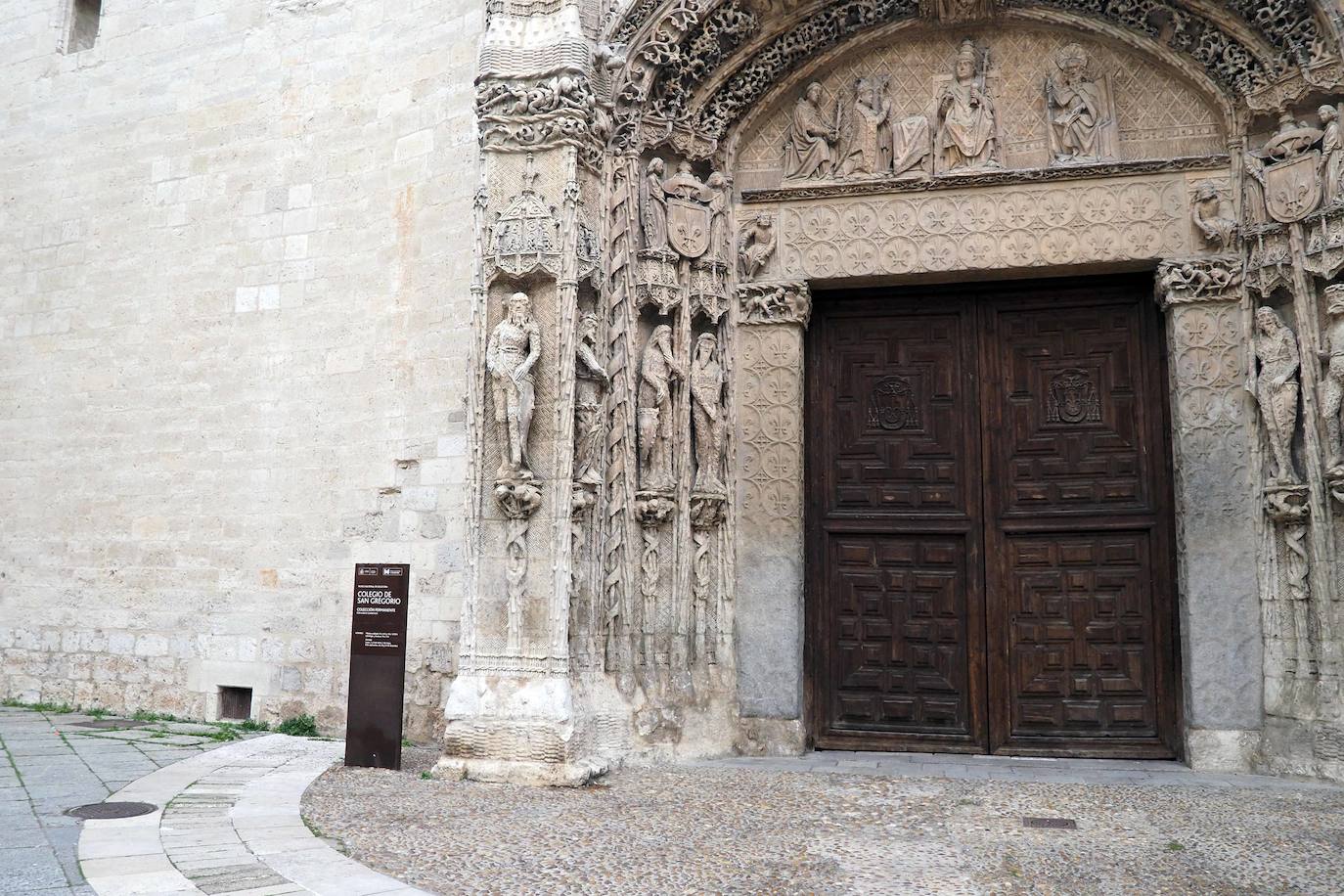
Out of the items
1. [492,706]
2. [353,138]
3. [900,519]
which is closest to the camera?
[492,706]

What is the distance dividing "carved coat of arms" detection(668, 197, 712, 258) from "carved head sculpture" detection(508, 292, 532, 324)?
4.78ft

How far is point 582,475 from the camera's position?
686 centimetres

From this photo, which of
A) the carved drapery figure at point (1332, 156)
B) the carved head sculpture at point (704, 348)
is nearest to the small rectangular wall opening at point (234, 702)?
the carved head sculpture at point (704, 348)

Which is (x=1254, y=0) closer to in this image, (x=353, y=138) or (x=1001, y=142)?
(x=1001, y=142)

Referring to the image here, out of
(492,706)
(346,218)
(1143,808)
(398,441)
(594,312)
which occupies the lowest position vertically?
(1143,808)

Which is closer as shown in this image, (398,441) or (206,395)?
(398,441)

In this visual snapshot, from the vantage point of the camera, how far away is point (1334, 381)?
6566 millimetres

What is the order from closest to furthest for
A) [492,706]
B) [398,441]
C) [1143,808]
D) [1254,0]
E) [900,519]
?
[1143,808], [492,706], [1254,0], [900,519], [398,441]

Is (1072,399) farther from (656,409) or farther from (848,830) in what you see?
(848,830)

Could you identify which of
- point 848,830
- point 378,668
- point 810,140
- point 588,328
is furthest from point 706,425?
point 848,830

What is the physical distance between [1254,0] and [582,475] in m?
5.34

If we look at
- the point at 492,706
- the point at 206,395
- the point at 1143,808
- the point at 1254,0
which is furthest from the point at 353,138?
the point at 1143,808

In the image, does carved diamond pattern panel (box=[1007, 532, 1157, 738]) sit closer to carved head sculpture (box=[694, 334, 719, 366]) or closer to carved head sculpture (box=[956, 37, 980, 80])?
carved head sculpture (box=[694, 334, 719, 366])

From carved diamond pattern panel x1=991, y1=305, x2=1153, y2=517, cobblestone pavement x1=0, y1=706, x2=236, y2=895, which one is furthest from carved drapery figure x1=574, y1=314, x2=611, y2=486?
cobblestone pavement x1=0, y1=706, x2=236, y2=895
